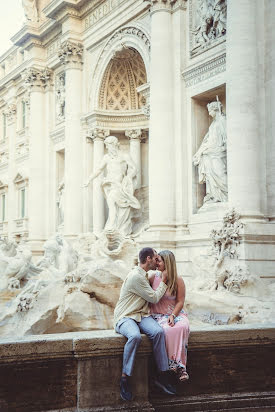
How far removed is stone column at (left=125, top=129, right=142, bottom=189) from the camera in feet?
64.9

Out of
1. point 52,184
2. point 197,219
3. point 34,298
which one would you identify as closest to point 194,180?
point 197,219

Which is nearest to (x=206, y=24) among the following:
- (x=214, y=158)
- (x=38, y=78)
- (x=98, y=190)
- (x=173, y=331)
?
(x=214, y=158)

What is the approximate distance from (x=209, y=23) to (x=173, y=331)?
1202cm

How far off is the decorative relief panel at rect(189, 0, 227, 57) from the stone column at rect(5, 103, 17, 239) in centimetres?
1513

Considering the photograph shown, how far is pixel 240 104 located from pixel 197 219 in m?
3.48

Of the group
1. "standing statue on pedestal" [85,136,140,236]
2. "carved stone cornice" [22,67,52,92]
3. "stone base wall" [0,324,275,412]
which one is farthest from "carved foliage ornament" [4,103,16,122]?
"stone base wall" [0,324,275,412]

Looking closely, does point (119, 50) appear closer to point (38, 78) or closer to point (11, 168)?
point (38, 78)

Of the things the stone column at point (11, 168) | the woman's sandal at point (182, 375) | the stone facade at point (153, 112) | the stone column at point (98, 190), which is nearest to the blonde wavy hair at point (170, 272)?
the woman's sandal at point (182, 375)

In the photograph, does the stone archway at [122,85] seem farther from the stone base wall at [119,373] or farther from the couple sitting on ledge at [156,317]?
the stone base wall at [119,373]

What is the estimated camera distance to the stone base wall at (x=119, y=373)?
4.45 meters

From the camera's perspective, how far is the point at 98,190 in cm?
1975

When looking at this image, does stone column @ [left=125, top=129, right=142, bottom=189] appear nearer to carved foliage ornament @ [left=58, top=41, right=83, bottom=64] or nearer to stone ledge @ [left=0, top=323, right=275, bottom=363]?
carved foliage ornament @ [left=58, top=41, right=83, bottom=64]

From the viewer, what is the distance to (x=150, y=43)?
1694cm

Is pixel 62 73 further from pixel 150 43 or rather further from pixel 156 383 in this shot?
pixel 156 383
